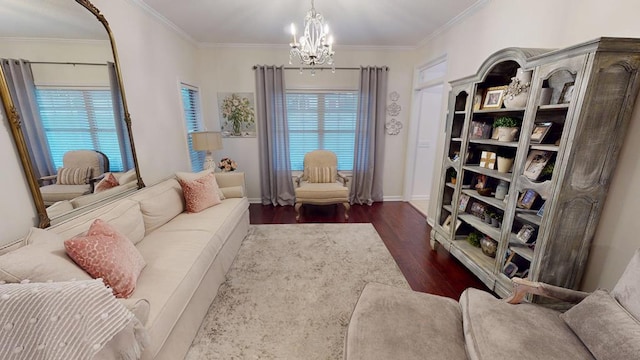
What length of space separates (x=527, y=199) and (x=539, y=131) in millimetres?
474

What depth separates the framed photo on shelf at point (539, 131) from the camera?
153 centimetres

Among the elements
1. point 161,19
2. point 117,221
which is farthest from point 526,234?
point 161,19

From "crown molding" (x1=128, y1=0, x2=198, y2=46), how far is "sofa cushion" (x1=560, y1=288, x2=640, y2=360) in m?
4.10

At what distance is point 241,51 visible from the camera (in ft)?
12.5

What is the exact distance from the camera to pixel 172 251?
1758 mm

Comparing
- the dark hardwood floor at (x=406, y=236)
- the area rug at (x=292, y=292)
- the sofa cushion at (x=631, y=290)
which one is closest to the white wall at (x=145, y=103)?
the area rug at (x=292, y=292)

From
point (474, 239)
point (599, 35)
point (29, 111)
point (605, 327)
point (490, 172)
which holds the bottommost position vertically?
point (474, 239)

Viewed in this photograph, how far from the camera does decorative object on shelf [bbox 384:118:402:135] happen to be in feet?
13.6

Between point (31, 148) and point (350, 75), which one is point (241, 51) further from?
point (31, 148)

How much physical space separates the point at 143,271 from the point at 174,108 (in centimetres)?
230

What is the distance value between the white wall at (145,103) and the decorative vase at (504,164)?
3285 mm

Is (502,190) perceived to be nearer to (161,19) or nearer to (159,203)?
(159,203)

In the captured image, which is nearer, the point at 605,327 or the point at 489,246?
the point at 605,327

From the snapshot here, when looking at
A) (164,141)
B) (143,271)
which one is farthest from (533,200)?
(164,141)
